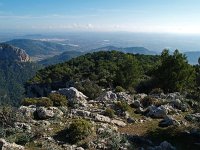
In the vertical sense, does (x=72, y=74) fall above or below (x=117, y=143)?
below

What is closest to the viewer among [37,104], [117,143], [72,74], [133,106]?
[117,143]

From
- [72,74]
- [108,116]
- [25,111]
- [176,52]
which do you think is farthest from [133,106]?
[72,74]

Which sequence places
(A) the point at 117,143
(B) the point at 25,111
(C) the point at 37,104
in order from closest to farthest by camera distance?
(A) the point at 117,143 < (B) the point at 25,111 < (C) the point at 37,104

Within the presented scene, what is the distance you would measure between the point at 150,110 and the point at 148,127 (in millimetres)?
3187

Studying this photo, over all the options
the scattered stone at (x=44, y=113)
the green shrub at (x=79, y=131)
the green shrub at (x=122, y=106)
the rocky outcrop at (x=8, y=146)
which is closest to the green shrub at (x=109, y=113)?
the green shrub at (x=122, y=106)

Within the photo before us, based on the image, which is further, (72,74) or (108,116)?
(72,74)

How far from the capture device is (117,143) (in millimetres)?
16516

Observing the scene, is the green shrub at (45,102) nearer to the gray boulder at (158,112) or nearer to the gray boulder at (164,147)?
the gray boulder at (158,112)

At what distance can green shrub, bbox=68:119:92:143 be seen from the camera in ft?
56.4

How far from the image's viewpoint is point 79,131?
17.3m

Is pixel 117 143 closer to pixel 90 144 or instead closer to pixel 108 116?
pixel 90 144

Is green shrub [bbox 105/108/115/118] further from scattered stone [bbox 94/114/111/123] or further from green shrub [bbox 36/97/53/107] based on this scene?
green shrub [bbox 36/97/53/107]

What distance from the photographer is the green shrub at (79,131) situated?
17.2m

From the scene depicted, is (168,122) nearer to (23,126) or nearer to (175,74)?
(23,126)
